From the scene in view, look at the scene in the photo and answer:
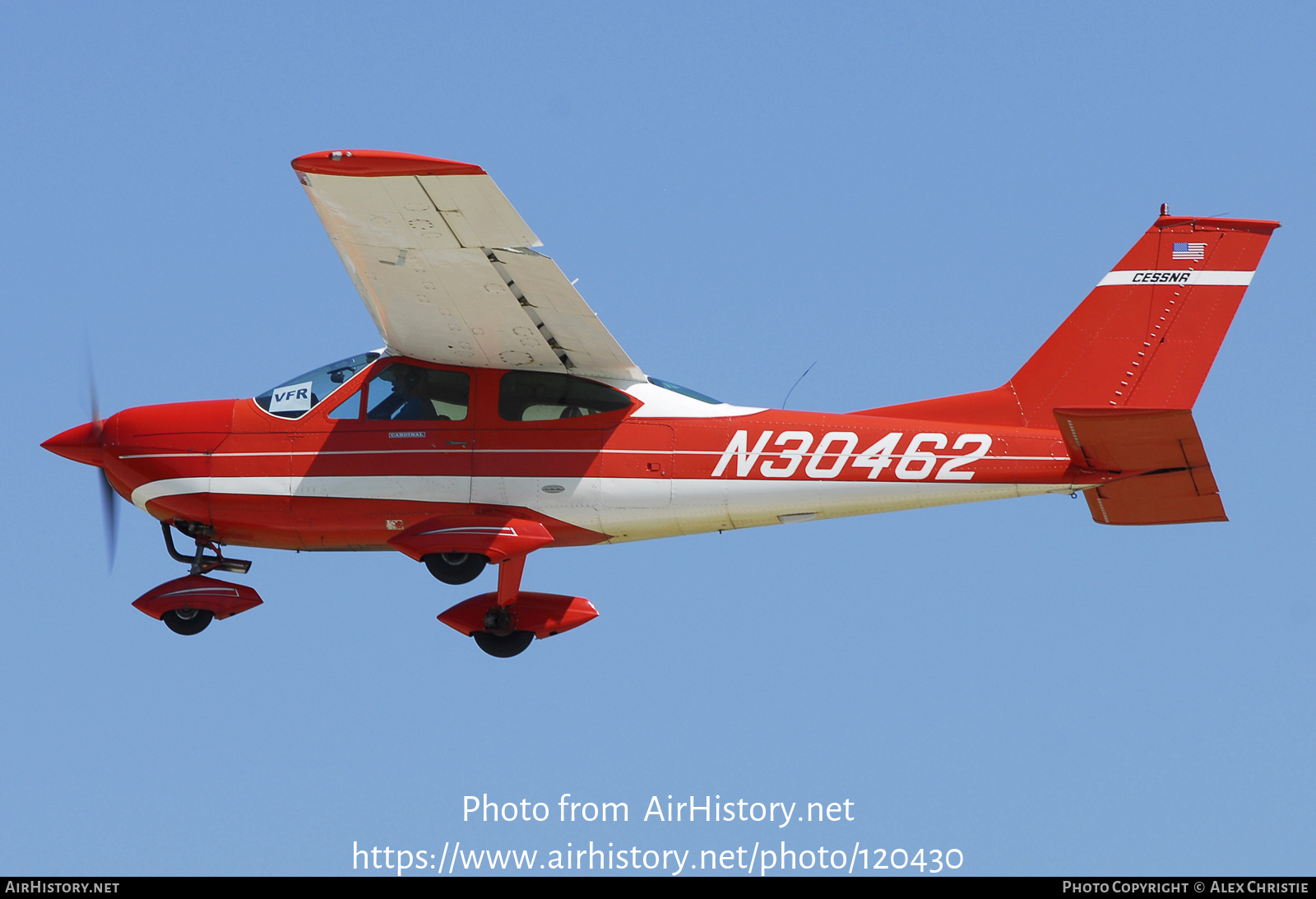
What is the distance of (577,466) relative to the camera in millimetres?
14602

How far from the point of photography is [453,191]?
12750 millimetres

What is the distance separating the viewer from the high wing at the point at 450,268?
12734mm

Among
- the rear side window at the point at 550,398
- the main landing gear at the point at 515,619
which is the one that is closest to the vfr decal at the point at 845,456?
the rear side window at the point at 550,398

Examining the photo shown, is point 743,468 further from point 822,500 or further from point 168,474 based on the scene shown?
point 168,474

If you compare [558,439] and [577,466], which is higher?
[558,439]

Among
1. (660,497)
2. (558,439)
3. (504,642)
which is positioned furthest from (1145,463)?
(504,642)

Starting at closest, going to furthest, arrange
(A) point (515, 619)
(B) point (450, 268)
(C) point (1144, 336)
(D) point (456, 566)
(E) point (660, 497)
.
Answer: (B) point (450, 268)
(D) point (456, 566)
(E) point (660, 497)
(C) point (1144, 336)
(A) point (515, 619)

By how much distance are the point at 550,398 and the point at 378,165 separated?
3039mm

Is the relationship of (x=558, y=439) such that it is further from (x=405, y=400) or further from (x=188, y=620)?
(x=188, y=620)

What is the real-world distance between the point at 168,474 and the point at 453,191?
14.5 feet

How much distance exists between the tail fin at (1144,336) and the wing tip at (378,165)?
4598 mm

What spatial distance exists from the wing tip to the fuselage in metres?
2.64

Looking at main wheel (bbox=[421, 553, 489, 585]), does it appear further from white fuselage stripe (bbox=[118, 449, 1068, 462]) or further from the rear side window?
the rear side window

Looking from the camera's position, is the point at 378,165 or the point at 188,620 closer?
the point at 378,165
